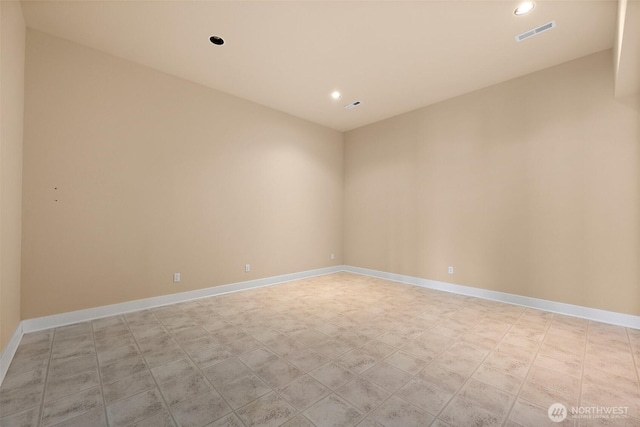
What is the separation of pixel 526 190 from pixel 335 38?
10.9ft

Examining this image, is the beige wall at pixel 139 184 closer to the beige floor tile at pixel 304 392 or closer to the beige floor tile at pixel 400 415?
the beige floor tile at pixel 304 392

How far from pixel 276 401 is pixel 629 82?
4631mm

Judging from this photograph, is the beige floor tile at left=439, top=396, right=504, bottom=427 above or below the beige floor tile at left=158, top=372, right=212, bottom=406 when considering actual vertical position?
below

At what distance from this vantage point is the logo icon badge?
1565 millimetres

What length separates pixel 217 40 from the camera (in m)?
2.98

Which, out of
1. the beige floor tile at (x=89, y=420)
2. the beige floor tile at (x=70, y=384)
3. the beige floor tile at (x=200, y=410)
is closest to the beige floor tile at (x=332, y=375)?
the beige floor tile at (x=200, y=410)

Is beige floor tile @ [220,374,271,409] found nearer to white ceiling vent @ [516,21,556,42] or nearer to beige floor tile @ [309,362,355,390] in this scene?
beige floor tile @ [309,362,355,390]

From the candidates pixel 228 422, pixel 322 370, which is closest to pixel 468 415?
pixel 322 370

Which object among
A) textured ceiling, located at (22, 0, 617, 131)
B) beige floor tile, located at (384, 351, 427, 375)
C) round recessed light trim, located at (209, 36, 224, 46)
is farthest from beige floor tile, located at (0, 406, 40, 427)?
round recessed light trim, located at (209, 36, 224, 46)

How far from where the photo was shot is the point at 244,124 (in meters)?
4.52

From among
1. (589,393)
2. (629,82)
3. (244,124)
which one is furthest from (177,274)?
(629,82)

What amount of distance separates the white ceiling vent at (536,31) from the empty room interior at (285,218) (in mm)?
25

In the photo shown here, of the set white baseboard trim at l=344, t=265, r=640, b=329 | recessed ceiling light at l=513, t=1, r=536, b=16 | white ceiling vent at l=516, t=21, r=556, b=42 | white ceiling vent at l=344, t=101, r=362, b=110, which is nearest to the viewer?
recessed ceiling light at l=513, t=1, r=536, b=16

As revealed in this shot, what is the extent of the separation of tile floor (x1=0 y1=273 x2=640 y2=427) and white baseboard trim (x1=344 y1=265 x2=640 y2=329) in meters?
0.17
